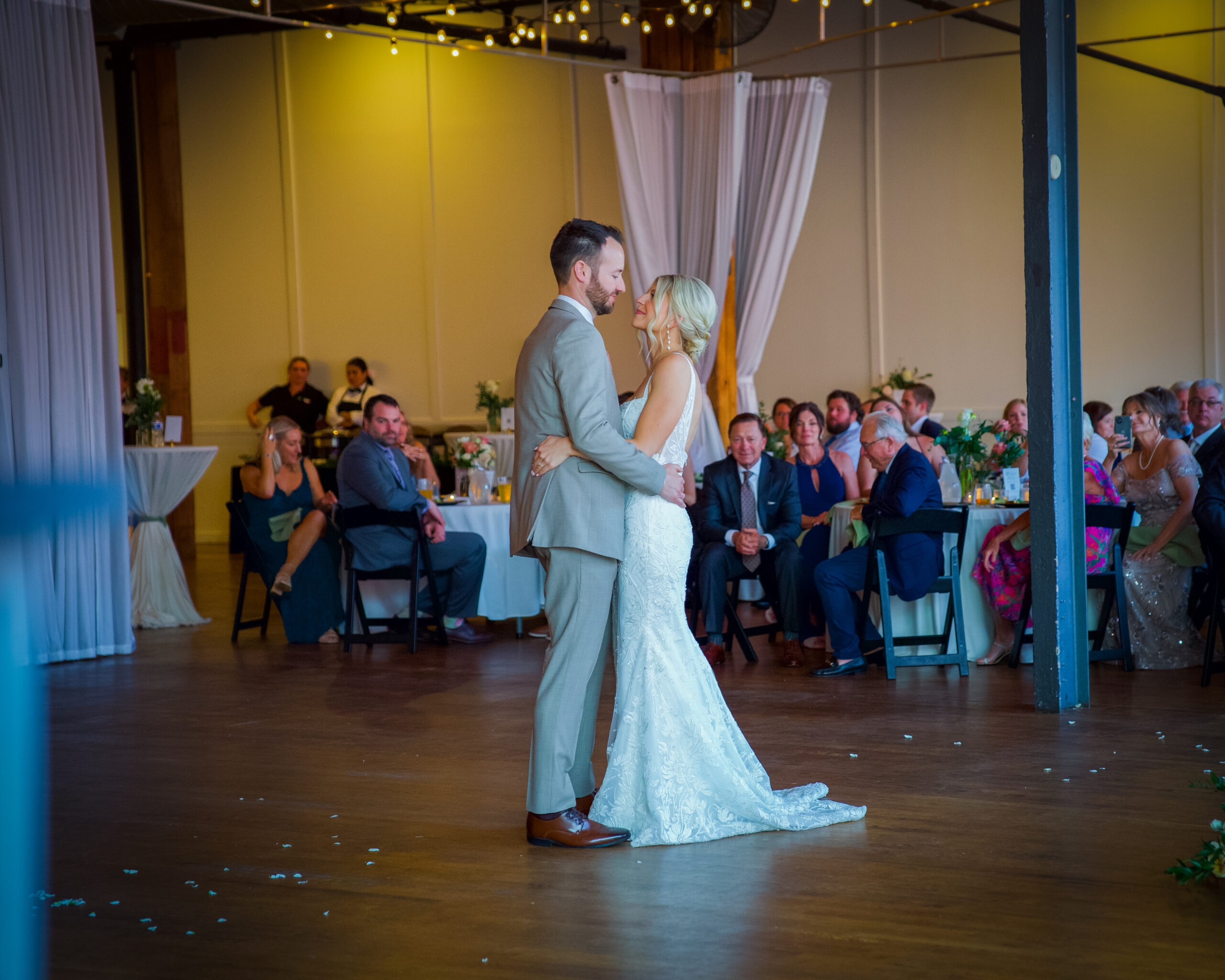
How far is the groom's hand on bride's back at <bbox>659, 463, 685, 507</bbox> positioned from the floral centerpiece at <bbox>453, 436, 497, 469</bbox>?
13.7 feet

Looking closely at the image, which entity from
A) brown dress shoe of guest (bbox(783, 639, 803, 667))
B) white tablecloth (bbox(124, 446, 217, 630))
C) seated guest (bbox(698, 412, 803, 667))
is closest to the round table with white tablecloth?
brown dress shoe of guest (bbox(783, 639, 803, 667))

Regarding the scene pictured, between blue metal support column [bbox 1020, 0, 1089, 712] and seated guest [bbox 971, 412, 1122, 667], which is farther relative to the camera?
seated guest [bbox 971, 412, 1122, 667]

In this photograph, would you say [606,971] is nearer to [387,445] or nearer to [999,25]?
[387,445]

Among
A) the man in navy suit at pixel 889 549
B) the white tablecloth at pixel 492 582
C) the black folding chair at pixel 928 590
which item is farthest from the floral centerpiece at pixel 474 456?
the black folding chair at pixel 928 590

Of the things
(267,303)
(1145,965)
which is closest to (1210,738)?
(1145,965)

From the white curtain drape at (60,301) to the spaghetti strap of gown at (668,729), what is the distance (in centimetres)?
371

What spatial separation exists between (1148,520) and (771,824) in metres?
3.41

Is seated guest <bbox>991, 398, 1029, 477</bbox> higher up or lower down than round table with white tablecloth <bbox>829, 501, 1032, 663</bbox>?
higher up

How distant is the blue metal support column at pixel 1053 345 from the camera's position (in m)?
4.50

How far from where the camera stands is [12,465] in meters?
5.72

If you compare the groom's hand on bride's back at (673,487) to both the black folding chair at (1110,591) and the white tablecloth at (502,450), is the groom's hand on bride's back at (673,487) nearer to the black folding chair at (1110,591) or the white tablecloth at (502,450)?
the black folding chair at (1110,591)

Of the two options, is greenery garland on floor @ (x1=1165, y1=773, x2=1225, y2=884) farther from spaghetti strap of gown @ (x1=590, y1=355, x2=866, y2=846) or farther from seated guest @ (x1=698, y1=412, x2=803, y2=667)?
seated guest @ (x1=698, y1=412, x2=803, y2=667)

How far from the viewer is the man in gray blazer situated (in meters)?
3.03

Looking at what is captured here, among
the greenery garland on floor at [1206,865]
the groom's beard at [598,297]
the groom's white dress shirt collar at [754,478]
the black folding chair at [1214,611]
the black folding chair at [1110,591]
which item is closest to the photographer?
the greenery garland on floor at [1206,865]
